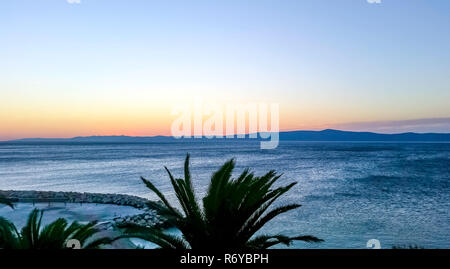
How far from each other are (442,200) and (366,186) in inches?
372

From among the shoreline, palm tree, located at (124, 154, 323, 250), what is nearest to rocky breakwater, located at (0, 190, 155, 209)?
the shoreline

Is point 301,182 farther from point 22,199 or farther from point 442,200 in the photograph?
point 22,199

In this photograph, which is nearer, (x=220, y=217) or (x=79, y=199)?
(x=220, y=217)

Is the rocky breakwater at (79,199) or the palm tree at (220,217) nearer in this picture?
the palm tree at (220,217)

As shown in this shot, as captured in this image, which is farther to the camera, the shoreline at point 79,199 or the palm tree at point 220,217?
the shoreline at point 79,199

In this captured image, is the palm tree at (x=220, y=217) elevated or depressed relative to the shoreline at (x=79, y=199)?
elevated

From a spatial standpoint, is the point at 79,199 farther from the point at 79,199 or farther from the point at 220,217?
the point at 220,217

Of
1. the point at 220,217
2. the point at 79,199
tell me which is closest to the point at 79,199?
the point at 79,199

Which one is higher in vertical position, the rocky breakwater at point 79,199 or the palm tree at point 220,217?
the palm tree at point 220,217

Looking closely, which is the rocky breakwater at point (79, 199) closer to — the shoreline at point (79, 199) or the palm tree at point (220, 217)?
the shoreline at point (79, 199)

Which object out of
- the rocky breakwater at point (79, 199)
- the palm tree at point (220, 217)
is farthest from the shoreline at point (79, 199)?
the palm tree at point (220, 217)

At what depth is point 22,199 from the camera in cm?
3050

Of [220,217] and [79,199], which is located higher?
[220,217]
